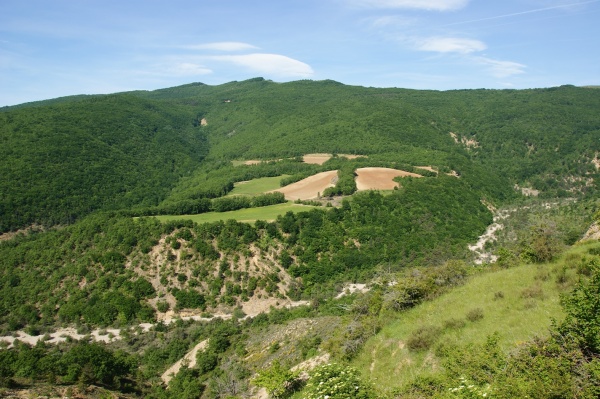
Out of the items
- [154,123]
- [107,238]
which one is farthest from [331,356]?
[154,123]

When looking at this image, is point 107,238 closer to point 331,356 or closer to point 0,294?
point 0,294

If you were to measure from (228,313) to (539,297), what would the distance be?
1737 inches

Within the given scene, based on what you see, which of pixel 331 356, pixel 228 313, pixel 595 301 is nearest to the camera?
pixel 595 301

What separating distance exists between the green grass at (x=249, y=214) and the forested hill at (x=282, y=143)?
3336cm

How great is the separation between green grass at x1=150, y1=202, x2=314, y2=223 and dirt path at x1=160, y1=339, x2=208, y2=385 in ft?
95.5

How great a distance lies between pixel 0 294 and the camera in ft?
198

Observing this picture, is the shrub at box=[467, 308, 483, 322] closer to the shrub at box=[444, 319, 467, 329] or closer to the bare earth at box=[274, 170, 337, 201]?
the shrub at box=[444, 319, 467, 329]

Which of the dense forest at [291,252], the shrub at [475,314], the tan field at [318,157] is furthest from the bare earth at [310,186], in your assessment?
the shrub at [475,314]

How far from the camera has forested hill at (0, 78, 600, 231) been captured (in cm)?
9756

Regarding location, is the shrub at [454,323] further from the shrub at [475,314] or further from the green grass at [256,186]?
the green grass at [256,186]

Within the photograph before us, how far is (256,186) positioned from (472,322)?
86580mm

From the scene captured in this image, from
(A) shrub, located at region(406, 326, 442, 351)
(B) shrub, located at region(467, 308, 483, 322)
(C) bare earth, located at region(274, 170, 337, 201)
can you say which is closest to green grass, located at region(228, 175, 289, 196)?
(C) bare earth, located at region(274, 170, 337, 201)

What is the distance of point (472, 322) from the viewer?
19.9 m

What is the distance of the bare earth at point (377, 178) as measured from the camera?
87312 mm
